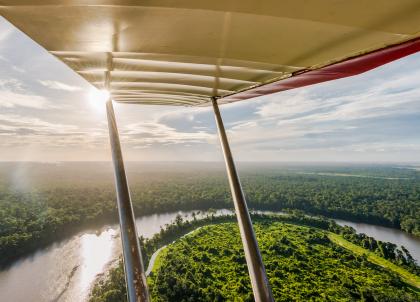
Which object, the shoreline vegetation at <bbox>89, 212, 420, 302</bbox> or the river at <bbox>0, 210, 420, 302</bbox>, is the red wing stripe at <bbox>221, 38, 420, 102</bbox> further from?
the river at <bbox>0, 210, 420, 302</bbox>

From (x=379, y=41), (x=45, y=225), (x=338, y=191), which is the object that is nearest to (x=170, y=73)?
(x=379, y=41)

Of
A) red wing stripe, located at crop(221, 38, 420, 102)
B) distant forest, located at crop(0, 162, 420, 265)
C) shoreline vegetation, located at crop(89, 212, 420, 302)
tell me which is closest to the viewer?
red wing stripe, located at crop(221, 38, 420, 102)

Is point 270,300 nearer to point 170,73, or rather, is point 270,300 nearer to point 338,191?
point 170,73

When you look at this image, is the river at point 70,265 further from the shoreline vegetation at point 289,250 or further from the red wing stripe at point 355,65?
the red wing stripe at point 355,65

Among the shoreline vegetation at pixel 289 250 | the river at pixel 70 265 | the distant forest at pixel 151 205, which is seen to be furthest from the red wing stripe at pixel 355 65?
the distant forest at pixel 151 205

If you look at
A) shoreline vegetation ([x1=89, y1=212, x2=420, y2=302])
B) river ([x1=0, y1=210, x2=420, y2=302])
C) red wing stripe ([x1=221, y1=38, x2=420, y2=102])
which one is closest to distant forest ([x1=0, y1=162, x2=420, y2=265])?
river ([x1=0, y1=210, x2=420, y2=302])
